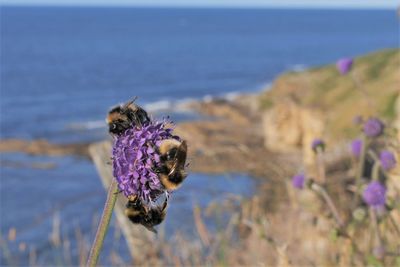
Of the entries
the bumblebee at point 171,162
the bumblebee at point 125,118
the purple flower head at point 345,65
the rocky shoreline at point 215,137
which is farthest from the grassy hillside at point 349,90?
the bumblebee at point 171,162

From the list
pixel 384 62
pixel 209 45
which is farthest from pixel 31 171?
pixel 209 45

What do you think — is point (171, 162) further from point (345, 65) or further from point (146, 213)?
point (345, 65)

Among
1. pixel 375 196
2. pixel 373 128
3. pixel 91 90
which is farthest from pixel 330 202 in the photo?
pixel 91 90

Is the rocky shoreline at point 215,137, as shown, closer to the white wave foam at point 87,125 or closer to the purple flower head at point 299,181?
the white wave foam at point 87,125

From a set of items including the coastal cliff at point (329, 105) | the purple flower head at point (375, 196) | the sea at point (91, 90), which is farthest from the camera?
the coastal cliff at point (329, 105)

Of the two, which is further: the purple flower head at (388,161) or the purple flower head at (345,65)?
the purple flower head at (345,65)

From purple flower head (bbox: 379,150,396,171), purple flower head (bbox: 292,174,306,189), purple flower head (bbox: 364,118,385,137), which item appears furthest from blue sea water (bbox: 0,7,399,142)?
purple flower head (bbox: 379,150,396,171)

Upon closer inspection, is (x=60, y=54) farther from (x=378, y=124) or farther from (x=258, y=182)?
(x=378, y=124)

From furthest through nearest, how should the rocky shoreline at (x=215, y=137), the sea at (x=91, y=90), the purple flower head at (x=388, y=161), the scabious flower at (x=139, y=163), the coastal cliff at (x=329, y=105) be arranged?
the rocky shoreline at (x=215, y=137), the coastal cliff at (x=329, y=105), the sea at (x=91, y=90), the purple flower head at (x=388, y=161), the scabious flower at (x=139, y=163)
